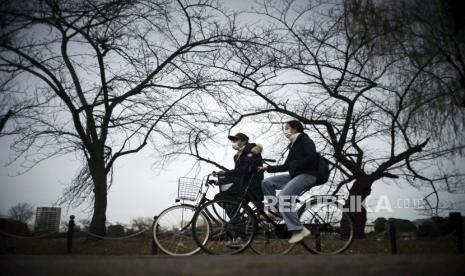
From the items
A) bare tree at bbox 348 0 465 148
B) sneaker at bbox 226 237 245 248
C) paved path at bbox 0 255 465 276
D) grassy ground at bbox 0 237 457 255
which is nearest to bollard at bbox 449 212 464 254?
grassy ground at bbox 0 237 457 255

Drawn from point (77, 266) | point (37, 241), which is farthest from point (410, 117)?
point (37, 241)

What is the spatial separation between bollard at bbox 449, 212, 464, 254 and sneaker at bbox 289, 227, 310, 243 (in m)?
4.91

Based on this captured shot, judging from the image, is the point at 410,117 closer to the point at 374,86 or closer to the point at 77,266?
the point at 374,86

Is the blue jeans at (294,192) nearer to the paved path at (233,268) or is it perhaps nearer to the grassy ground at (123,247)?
the paved path at (233,268)

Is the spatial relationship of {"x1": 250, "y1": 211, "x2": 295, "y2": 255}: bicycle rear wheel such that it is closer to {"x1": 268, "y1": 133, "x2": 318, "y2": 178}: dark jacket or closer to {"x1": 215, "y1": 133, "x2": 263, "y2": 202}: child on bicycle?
{"x1": 215, "y1": 133, "x2": 263, "y2": 202}: child on bicycle

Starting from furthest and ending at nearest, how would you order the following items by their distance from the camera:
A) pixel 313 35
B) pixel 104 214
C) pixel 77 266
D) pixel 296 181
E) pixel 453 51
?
1. pixel 313 35
2. pixel 104 214
3. pixel 453 51
4. pixel 296 181
5. pixel 77 266

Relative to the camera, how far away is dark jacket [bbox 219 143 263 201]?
488 cm

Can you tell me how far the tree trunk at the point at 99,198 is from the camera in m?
9.61

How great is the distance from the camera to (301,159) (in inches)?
182

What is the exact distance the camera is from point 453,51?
8.05m

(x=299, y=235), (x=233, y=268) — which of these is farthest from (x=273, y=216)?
(x=233, y=268)

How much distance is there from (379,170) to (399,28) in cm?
561

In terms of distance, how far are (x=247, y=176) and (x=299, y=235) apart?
118cm

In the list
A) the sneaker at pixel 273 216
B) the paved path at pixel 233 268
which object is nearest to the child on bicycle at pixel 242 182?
the sneaker at pixel 273 216
